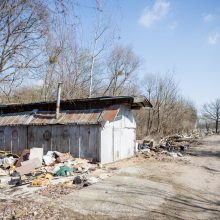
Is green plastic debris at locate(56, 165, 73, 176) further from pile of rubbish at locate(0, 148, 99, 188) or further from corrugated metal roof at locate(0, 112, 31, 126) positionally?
corrugated metal roof at locate(0, 112, 31, 126)

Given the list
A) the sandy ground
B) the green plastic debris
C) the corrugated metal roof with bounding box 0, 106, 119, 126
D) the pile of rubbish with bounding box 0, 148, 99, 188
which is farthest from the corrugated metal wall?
the sandy ground

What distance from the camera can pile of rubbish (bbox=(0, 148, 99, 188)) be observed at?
1056cm

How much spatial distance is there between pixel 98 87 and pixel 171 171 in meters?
22.0

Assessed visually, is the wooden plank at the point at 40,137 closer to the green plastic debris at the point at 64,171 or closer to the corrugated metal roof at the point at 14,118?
the corrugated metal roof at the point at 14,118

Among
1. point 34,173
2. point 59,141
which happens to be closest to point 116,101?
point 59,141

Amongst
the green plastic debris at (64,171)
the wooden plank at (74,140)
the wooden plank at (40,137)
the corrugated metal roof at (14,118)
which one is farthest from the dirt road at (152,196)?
the corrugated metal roof at (14,118)

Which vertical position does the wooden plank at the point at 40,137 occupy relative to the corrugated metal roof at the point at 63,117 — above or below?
below

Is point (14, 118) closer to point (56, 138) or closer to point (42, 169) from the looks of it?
point (56, 138)

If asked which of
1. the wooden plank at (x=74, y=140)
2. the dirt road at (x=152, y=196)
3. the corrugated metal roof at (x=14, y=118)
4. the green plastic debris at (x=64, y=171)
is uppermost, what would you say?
the corrugated metal roof at (x=14, y=118)

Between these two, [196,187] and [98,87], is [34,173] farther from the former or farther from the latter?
[98,87]

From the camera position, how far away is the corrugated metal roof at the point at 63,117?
15.2 meters

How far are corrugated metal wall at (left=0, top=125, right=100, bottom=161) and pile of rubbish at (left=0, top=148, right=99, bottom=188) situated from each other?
631mm

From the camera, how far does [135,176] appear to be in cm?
1194

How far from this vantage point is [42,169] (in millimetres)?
13086
